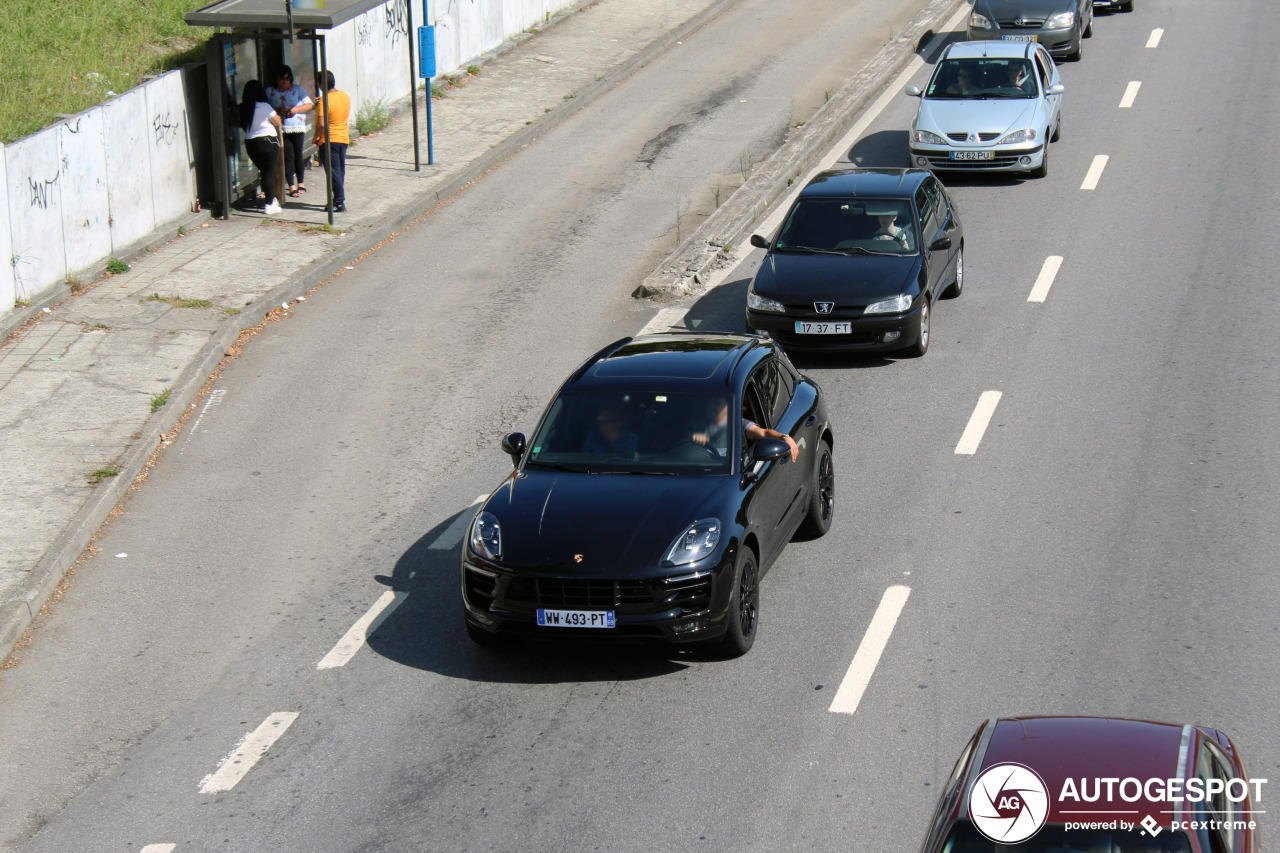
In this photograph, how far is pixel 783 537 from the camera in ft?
32.4

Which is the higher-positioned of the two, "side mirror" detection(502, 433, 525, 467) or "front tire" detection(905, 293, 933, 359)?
"side mirror" detection(502, 433, 525, 467)

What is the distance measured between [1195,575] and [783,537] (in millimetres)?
2813

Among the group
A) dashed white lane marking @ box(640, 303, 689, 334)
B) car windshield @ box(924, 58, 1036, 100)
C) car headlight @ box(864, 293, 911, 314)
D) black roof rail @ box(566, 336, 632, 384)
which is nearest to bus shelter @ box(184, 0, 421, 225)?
dashed white lane marking @ box(640, 303, 689, 334)

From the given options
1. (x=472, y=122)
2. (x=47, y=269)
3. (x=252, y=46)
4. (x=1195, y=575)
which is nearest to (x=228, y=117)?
(x=252, y=46)

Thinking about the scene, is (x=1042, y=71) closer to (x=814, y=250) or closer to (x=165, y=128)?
(x=814, y=250)

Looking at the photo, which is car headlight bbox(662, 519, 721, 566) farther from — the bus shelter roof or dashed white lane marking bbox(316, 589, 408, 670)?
the bus shelter roof

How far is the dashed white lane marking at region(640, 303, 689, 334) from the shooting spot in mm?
15594

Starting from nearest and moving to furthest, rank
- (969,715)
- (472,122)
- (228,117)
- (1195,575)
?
(969,715) → (1195,575) → (228,117) → (472,122)

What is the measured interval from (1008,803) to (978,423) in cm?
785

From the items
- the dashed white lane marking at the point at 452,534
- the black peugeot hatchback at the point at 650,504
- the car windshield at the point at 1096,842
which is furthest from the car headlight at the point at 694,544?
the car windshield at the point at 1096,842

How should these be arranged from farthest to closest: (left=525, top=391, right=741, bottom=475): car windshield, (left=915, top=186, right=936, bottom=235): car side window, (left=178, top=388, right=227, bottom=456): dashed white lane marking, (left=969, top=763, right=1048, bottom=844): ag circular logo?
(left=915, top=186, right=936, bottom=235): car side window
(left=178, top=388, right=227, bottom=456): dashed white lane marking
(left=525, top=391, right=741, bottom=475): car windshield
(left=969, top=763, right=1048, bottom=844): ag circular logo

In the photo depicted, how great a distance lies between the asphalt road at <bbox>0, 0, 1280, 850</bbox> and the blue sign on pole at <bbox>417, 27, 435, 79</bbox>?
352 centimetres

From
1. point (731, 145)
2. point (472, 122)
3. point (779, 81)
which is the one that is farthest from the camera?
point (779, 81)

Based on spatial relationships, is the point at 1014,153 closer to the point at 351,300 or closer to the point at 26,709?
the point at 351,300
